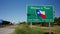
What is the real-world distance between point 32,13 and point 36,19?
0.77 m

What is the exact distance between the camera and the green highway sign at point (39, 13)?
19.0m

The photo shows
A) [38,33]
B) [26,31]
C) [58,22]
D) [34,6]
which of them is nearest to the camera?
[26,31]

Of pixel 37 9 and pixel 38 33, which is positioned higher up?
pixel 37 9

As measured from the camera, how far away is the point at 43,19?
64.2 feet

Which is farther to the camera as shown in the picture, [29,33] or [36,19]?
[36,19]

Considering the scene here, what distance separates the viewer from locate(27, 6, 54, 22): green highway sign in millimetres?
19016

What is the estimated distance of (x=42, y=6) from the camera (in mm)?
19047

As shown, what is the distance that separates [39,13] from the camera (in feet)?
63.2

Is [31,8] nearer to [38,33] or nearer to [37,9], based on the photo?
[37,9]

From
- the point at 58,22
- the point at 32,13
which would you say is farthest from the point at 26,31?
the point at 58,22

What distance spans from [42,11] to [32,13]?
924 millimetres

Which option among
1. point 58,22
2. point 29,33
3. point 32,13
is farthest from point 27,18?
point 58,22

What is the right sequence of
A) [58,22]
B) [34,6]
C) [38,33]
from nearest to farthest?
[38,33] < [34,6] < [58,22]

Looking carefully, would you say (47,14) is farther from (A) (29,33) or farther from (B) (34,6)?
(A) (29,33)
